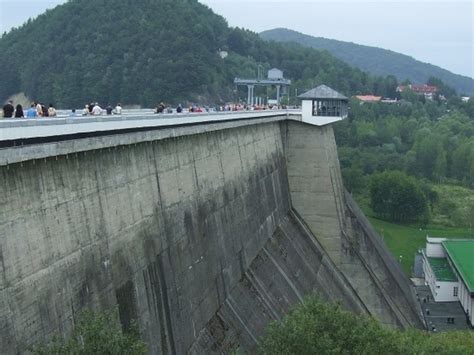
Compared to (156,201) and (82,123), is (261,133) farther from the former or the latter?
(82,123)

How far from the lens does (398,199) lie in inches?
3086

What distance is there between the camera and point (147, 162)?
773 inches

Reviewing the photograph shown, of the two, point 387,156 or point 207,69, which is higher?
point 207,69

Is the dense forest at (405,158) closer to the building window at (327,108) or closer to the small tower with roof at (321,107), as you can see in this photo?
the building window at (327,108)

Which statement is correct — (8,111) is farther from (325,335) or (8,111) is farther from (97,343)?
(325,335)

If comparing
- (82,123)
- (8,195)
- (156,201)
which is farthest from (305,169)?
(8,195)

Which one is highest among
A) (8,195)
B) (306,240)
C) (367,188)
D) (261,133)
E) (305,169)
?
(8,195)

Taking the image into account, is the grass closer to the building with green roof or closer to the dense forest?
the dense forest

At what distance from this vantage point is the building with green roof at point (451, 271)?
46812 mm

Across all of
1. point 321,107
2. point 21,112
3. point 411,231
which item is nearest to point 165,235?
point 21,112

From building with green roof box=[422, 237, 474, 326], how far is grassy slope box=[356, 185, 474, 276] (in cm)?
400

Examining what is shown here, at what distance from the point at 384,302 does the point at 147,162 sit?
87.2ft

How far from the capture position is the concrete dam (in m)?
13.0

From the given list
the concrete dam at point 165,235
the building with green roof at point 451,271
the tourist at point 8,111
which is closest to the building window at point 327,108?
the concrete dam at point 165,235
